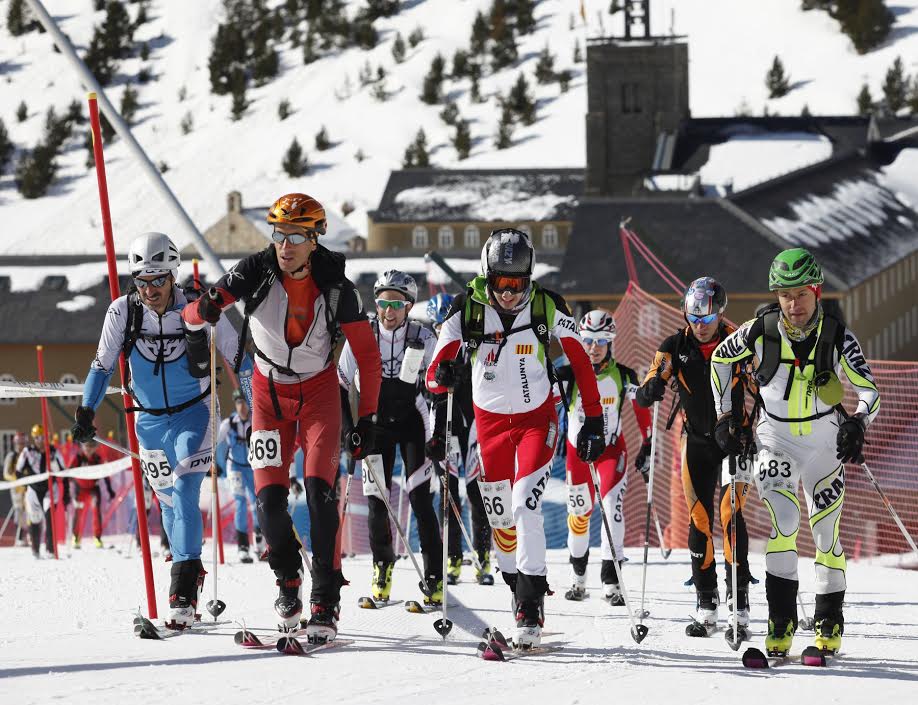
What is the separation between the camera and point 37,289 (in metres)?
77.0

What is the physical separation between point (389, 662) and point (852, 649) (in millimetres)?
2551

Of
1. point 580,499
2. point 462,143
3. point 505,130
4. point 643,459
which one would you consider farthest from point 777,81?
point 643,459

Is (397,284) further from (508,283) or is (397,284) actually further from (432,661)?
(432,661)

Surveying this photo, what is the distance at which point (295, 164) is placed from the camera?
149 m

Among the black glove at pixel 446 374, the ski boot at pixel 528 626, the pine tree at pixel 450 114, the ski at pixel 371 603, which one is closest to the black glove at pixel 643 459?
the ski at pixel 371 603

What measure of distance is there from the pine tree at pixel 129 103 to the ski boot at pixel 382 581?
16985 centimetres

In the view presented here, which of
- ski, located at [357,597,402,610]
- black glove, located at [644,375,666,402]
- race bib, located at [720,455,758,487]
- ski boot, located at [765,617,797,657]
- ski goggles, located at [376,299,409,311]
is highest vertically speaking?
ski goggles, located at [376,299,409,311]

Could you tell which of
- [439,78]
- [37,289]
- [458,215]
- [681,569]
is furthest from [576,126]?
[681,569]

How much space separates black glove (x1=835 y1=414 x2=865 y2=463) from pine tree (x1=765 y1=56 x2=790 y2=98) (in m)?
138

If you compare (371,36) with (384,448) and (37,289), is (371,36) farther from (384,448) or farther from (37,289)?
(384,448)

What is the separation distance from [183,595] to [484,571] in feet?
12.8

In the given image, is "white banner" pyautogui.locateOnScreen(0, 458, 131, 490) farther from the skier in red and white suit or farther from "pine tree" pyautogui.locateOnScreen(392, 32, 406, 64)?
"pine tree" pyautogui.locateOnScreen(392, 32, 406, 64)

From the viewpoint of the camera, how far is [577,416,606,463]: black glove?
30.0ft

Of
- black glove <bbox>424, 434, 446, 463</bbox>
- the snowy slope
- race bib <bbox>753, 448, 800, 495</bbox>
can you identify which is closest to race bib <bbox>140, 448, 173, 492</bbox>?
black glove <bbox>424, 434, 446, 463</bbox>
